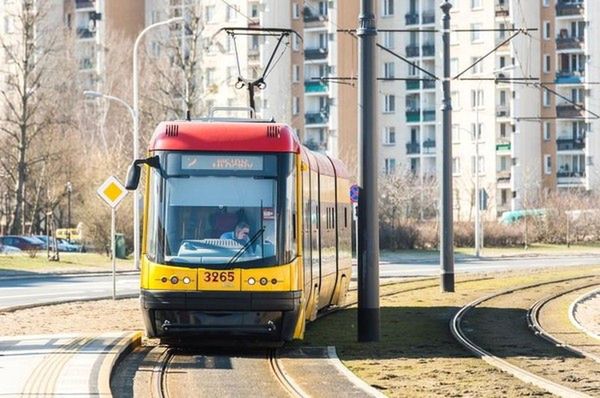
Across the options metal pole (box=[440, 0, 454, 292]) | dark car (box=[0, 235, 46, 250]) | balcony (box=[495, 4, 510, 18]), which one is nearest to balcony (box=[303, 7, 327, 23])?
balcony (box=[495, 4, 510, 18])

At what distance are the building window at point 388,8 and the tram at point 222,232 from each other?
8484 centimetres

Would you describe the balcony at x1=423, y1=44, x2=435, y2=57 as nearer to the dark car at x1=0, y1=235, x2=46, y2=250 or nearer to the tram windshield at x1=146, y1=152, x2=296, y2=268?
the dark car at x1=0, y1=235, x2=46, y2=250

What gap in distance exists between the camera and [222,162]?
72.0ft

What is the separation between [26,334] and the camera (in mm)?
24781

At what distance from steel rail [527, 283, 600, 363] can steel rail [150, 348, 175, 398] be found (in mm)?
5486

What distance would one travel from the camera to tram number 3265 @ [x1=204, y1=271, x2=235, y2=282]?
21391 mm

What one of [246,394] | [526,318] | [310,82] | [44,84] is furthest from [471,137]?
[246,394]

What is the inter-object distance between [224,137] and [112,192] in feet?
39.1

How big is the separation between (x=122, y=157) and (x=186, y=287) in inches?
2109

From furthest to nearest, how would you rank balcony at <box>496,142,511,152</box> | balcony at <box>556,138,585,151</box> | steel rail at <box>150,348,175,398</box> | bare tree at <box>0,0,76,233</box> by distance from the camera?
balcony at <box>556,138,585,151</box> < balcony at <box>496,142,511,152</box> < bare tree at <box>0,0,76,233</box> < steel rail at <box>150,348,175,398</box>

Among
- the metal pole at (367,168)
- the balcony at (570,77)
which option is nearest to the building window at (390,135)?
the balcony at (570,77)

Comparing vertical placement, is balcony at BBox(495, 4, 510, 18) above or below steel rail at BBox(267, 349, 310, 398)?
above

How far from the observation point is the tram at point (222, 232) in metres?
21.4

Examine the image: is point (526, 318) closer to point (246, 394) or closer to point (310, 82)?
point (246, 394)
